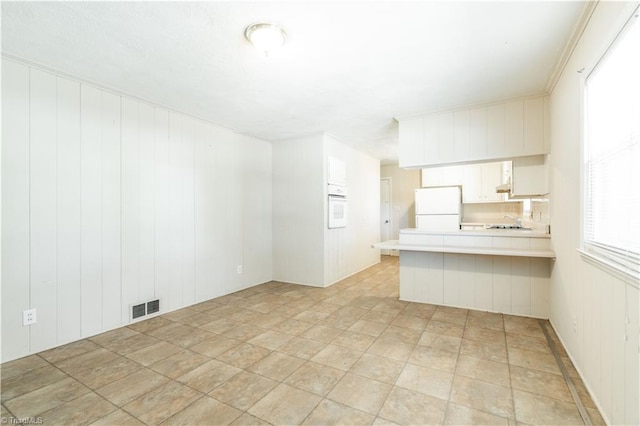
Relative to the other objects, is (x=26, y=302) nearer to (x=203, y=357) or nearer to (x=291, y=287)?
(x=203, y=357)

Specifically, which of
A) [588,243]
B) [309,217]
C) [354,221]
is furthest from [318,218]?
[588,243]

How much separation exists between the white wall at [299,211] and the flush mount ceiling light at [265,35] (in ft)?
8.11

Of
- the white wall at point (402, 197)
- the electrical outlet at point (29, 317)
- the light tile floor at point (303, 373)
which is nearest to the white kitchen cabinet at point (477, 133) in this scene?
the light tile floor at point (303, 373)

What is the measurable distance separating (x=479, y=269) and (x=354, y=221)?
2.44 m

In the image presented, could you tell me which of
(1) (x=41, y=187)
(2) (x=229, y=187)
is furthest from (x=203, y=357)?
(2) (x=229, y=187)

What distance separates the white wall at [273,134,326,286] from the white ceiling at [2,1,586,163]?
1304 mm

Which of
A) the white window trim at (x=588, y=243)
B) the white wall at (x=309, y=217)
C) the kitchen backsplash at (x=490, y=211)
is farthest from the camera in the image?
the kitchen backsplash at (x=490, y=211)

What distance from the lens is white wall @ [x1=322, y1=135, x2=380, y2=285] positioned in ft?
15.5

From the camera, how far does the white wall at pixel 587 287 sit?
1372mm

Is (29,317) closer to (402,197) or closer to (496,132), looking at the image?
(496,132)

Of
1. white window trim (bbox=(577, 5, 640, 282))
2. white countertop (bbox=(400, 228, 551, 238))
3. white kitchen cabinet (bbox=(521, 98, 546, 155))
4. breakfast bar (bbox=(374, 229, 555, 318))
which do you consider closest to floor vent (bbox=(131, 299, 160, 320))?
breakfast bar (bbox=(374, 229, 555, 318))

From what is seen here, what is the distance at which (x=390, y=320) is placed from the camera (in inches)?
125

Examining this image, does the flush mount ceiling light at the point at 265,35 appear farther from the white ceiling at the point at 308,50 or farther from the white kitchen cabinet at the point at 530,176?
the white kitchen cabinet at the point at 530,176

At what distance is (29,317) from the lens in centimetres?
243
